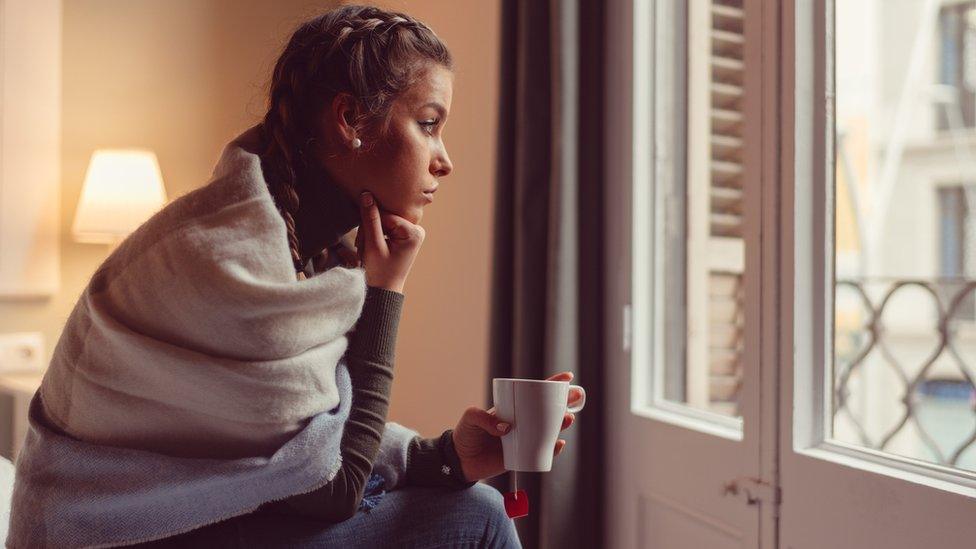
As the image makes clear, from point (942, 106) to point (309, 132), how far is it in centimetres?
805

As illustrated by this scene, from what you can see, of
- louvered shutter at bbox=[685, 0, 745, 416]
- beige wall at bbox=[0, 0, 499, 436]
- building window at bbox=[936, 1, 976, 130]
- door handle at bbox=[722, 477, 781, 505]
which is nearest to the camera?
door handle at bbox=[722, 477, 781, 505]

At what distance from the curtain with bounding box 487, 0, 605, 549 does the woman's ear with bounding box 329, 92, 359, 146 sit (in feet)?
2.86

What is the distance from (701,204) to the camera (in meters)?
2.10

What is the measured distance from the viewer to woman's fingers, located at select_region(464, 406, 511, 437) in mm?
1006

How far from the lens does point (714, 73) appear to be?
1977 mm

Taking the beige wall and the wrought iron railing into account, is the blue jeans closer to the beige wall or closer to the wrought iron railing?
the wrought iron railing

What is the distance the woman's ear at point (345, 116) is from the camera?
1033 millimetres

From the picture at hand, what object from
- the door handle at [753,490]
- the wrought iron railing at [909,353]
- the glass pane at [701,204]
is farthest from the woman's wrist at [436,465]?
the glass pane at [701,204]

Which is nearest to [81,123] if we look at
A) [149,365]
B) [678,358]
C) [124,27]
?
[124,27]

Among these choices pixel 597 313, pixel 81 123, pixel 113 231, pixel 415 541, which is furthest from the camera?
pixel 81 123

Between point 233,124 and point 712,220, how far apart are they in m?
1.76

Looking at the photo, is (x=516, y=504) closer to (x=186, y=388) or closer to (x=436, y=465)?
(x=436, y=465)

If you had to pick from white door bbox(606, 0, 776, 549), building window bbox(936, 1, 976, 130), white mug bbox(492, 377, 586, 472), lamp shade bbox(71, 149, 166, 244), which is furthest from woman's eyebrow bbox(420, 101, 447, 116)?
building window bbox(936, 1, 976, 130)

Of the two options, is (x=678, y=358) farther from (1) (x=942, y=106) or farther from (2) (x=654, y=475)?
(1) (x=942, y=106)
